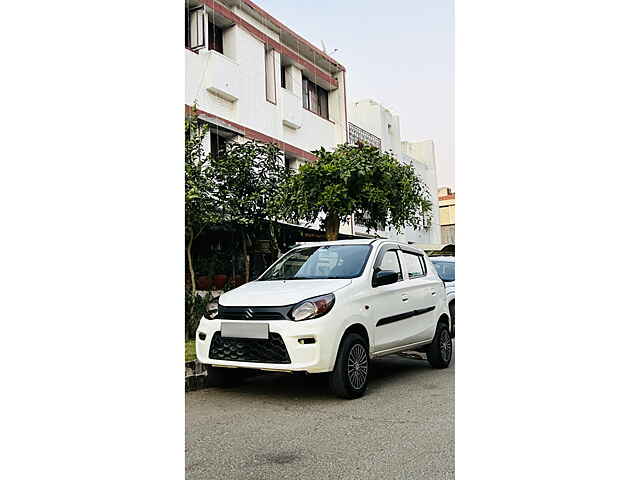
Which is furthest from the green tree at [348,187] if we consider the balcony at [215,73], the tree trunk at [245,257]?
the balcony at [215,73]

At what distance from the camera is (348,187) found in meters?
6.32

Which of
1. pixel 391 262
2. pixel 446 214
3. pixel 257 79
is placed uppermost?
pixel 257 79

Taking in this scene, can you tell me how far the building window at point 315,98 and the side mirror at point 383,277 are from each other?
6.32m

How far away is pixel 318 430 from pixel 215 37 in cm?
626

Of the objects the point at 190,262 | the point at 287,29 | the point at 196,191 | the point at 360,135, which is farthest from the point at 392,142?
the point at 196,191

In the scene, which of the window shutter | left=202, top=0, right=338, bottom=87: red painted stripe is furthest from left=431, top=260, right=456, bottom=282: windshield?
left=202, top=0, right=338, bottom=87: red painted stripe

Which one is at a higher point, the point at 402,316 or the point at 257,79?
the point at 257,79

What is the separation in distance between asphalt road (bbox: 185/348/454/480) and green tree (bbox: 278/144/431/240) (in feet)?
7.79

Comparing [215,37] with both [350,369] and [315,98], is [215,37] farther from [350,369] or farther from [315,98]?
[350,369]

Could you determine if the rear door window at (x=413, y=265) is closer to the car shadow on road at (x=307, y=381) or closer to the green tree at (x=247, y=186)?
the car shadow on road at (x=307, y=381)

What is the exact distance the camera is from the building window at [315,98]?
10.0m
